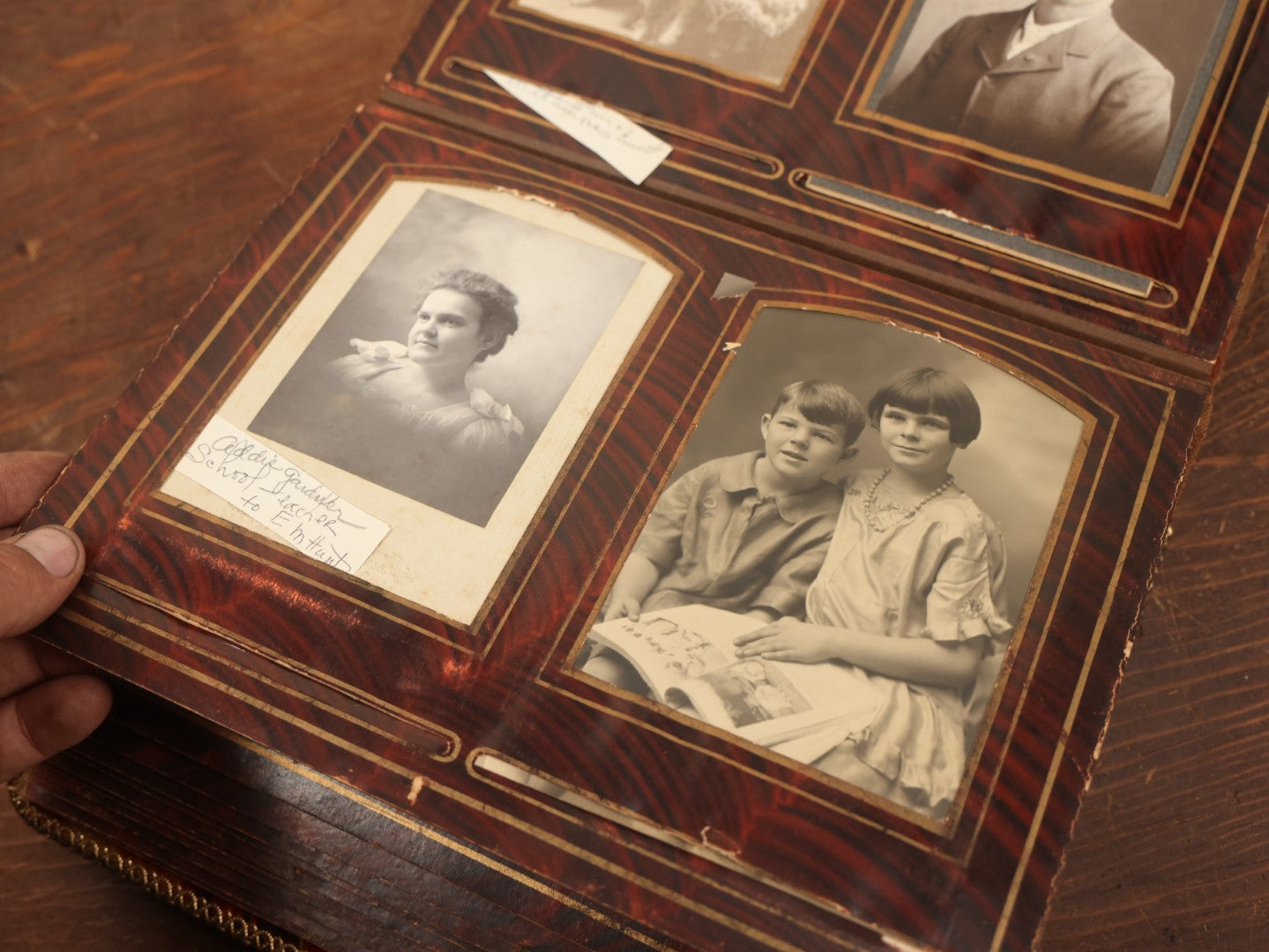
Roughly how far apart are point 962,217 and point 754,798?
0.59 meters

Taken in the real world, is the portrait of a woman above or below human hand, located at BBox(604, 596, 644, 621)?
above

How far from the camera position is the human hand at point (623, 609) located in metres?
0.93

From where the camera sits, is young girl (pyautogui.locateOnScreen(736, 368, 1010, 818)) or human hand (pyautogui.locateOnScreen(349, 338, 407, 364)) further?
human hand (pyautogui.locateOnScreen(349, 338, 407, 364))

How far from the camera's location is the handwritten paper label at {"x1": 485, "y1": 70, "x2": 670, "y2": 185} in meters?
1.15

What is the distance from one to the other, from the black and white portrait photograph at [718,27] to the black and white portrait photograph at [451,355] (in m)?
0.26

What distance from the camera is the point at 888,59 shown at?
1170 millimetres

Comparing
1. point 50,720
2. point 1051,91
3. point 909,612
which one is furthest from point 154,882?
point 1051,91

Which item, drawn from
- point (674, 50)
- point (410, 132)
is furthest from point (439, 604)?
point (674, 50)

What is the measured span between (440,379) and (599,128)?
336 mm

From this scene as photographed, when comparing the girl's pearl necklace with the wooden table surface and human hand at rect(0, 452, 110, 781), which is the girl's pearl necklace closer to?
the wooden table surface

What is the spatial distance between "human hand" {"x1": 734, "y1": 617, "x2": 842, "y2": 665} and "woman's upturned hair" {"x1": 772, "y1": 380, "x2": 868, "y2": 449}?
169 mm

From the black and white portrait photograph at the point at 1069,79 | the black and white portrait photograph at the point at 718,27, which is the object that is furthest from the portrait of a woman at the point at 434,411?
the black and white portrait photograph at the point at 1069,79

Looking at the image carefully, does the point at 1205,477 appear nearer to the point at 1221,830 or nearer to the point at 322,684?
the point at 1221,830

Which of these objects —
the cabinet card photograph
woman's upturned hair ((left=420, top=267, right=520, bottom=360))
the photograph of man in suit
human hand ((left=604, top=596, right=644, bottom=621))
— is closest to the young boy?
human hand ((left=604, top=596, right=644, bottom=621))
